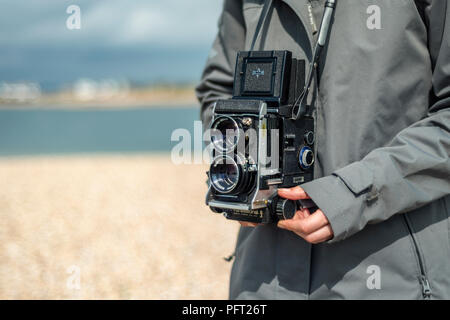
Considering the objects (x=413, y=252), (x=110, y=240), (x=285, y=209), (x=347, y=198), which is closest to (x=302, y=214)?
(x=285, y=209)

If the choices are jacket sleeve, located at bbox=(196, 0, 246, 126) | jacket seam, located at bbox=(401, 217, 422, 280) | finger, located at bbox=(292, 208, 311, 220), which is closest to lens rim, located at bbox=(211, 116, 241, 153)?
finger, located at bbox=(292, 208, 311, 220)

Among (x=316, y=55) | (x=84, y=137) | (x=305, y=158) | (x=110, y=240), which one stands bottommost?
(x=84, y=137)

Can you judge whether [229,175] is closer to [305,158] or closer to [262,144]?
[262,144]

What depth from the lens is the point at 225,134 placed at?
1.94 meters

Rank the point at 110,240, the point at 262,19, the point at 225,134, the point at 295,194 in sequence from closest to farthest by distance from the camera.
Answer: the point at 295,194 → the point at 225,134 → the point at 262,19 → the point at 110,240

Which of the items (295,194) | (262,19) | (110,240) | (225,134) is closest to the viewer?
(295,194)

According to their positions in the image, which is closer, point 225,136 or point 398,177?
point 398,177

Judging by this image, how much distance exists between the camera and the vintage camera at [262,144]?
1870 millimetres

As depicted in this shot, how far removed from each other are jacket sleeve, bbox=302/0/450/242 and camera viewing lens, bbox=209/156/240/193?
0.99 feet

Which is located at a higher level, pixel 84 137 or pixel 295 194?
pixel 295 194

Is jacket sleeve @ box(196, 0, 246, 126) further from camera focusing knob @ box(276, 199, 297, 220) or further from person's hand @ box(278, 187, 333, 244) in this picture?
person's hand @ box(278, 187, 333, 244)

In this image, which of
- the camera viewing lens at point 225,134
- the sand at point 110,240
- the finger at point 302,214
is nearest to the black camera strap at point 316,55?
the camera viewing lens at point 225,134

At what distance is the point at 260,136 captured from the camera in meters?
1.84

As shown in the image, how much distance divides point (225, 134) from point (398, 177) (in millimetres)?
649
